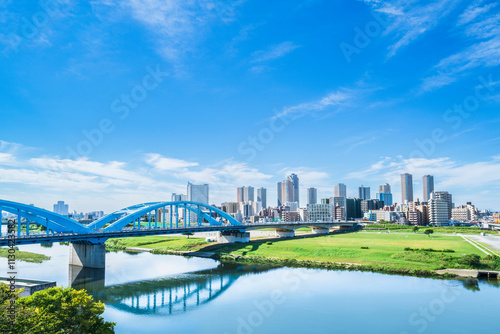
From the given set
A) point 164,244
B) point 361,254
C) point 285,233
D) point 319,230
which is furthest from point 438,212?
point 164,244

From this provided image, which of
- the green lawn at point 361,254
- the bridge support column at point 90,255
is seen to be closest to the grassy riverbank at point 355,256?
the green lawn at point 361,254

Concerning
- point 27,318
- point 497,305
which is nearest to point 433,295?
point 497,305

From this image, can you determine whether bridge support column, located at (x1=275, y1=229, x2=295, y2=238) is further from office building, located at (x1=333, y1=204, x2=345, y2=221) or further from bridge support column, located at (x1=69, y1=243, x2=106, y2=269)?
office building, located at (x1=333, y1=204, x2=345, y2=221)

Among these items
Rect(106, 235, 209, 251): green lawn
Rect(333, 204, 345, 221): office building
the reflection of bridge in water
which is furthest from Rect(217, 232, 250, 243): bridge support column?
Rect(333, 204, 345, 221): office building

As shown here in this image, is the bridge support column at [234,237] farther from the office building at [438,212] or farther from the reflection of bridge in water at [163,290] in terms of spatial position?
the office building at [438,212]

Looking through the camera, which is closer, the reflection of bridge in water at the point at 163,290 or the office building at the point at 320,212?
the reflection of bridge in water at the point at 163,290

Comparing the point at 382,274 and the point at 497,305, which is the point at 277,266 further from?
the point at 497,305
